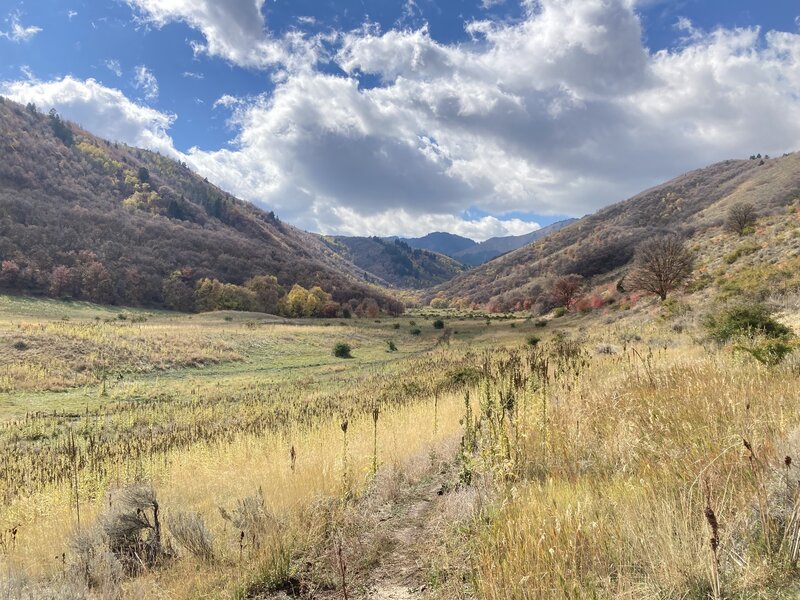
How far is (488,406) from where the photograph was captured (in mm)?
5000

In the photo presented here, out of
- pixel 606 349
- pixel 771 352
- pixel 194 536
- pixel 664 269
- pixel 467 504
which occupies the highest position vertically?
pixel 664 269

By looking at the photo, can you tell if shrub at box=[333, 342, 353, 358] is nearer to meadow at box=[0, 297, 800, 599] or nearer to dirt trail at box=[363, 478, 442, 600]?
meadow at box=[0, 297, 800, 599]

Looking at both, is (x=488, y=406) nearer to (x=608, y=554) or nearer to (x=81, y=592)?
(x=608, y=554)

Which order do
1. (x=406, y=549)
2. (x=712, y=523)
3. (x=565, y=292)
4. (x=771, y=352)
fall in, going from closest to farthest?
(x=712, y=523) → (x=406, y=549) → (x=771, y=352) → (x=565, y=292)

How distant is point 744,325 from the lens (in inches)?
444

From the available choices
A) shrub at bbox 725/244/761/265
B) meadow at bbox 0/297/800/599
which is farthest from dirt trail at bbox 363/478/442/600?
shrub at bbox 725/244/761/265

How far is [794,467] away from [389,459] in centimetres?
468

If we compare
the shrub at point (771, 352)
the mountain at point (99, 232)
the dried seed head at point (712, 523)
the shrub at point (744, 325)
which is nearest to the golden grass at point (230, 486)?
the dried seed head at point (712, 523)

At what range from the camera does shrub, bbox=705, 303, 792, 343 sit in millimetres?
10609

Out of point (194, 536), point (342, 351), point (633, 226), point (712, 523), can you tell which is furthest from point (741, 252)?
point (633, 226)

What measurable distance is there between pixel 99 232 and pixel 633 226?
142m

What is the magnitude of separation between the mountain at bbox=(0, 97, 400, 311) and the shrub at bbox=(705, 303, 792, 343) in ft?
286

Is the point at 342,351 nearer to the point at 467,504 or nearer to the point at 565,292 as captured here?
the point at 467,504

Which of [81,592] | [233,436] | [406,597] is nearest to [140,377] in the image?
[233,436]
